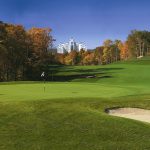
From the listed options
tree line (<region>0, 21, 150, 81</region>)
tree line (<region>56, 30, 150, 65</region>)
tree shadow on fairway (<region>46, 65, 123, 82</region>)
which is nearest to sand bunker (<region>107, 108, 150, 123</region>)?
tree shadow on fairway (<region>46, 65, 123, 82</region>)

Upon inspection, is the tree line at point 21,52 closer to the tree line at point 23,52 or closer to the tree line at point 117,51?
the tree line at point 23,52

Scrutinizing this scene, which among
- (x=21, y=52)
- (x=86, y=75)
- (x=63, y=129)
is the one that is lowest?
(x=86, y=75)

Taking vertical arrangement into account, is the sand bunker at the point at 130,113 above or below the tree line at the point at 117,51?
below

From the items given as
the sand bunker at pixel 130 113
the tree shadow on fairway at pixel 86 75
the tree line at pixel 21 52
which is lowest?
the tree shadow on fairway at pixel 86 75

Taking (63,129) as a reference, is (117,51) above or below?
above

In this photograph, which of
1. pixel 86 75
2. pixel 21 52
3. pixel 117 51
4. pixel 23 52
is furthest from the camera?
pixel 117 51

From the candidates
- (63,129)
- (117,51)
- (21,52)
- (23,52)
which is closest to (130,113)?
(63,129)

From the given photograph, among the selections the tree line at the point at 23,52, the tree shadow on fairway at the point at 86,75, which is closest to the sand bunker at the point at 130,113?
the tree shadow on fairway at the point at 86,75

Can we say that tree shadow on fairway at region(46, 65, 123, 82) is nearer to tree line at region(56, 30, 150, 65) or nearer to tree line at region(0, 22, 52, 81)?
tree line at region(0, 22, 52, 81)

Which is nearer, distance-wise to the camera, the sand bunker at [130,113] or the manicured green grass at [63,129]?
the manicured green grass at [63,129]

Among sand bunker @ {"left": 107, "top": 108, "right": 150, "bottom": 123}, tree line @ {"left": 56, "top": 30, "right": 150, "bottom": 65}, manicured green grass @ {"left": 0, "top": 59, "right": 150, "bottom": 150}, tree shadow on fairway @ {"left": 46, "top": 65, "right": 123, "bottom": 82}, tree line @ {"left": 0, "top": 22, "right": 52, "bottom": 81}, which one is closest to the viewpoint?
manicured green grass @ {"left": 0, "top": 59, "right": 150, "bottom": 150}

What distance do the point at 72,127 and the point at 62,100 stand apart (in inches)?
192

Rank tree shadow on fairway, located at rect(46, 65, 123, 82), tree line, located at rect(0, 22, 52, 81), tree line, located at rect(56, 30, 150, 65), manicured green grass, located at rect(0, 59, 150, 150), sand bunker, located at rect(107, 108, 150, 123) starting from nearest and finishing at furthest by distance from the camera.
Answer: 1. manicured green grass, located at rect(0, 59, 150, 150)
2. sand bunker, located at rect(107, 108, 150, 123)
3. tree shadow on fairway, located at rect(46, 65, 123, 82)
4. tree line, located at rect(0, 22, 52, 81)
5. tree line, located at rect(56, 30, 150, 65)

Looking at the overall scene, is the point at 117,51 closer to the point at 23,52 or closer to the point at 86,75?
the point at 86,75
